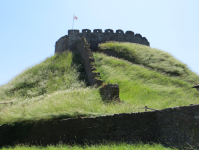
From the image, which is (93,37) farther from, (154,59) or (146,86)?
(146,86)

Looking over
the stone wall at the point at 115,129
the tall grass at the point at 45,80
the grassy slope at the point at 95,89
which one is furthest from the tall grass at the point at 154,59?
the stone wall at the point at 115,129

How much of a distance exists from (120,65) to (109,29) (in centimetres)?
1035

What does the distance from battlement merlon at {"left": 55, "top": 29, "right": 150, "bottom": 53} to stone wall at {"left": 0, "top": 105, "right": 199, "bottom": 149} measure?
19753 millimetres

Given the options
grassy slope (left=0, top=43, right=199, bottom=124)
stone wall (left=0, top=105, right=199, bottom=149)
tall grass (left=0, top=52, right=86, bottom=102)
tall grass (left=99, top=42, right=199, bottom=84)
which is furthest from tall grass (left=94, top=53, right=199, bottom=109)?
stone wall (left=0, top=105, right=199, bottom=149)

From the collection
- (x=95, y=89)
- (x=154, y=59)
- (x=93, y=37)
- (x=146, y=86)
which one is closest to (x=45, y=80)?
(x=95, y=89)

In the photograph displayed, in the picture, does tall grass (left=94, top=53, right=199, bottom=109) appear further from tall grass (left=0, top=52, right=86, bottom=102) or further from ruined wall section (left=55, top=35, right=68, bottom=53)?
ruined wall section (left=55, top=35, right=68, bottom=53)

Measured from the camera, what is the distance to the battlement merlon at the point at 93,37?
1121 inches

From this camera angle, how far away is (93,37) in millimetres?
29453

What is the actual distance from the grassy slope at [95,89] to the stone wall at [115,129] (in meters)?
0.52

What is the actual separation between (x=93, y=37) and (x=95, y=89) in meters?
16.8

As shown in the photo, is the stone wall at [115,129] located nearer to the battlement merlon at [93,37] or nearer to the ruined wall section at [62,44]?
the battlement merlon at [93,37]

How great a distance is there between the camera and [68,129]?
8.45 meters

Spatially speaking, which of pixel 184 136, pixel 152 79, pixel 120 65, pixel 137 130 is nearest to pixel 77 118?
pixel 137 130

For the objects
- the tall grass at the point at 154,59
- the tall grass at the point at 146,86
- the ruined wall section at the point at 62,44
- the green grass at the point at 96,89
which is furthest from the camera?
the ruined wall section at the point at 62,44
